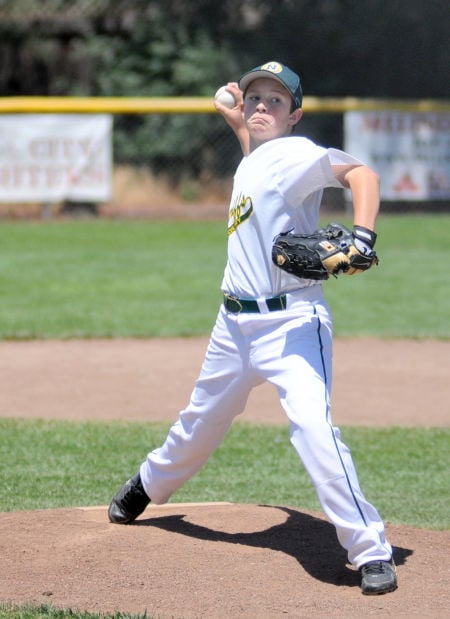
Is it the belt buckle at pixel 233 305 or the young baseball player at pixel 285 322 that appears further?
the belt buckle at pixel 233 305

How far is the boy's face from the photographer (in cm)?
415

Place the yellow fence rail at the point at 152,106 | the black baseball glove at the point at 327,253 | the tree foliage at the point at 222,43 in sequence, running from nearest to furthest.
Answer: the black baseball glove at the point at 327,253 → the yellow fence rail at the point at 152,106 → the tree foliage at the point at 222,43

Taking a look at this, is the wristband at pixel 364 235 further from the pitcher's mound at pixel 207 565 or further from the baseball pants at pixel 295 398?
the pitcher's mound at pixel 207 565

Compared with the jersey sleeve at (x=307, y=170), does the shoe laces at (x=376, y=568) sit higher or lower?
lower

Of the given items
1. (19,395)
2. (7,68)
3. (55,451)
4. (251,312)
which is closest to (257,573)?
(251,312)

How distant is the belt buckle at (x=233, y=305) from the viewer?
13.4ft

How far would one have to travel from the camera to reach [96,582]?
3.91 meters

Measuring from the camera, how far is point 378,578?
380 cm

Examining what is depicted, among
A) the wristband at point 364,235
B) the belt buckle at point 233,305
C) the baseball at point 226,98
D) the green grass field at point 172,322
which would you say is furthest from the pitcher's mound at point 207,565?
the baseball at point 226,98

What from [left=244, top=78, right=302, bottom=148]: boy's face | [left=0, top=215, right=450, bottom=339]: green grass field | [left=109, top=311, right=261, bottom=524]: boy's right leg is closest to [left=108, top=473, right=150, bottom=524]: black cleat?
[left=109, top=311, right=261, bottom=524]: boy's right leg

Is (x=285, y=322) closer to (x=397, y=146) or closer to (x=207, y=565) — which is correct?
(x=207, y=565)

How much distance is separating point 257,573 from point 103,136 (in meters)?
12.9

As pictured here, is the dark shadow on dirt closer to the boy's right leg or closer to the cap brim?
the boy's right leg

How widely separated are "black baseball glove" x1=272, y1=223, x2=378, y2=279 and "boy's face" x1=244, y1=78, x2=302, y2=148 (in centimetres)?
56
